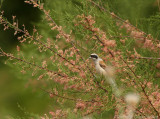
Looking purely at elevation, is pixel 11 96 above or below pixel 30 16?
below

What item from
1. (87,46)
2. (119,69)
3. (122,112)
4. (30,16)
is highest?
(30,16)

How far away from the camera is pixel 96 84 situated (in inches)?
57.7

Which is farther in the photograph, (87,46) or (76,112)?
(87,46)

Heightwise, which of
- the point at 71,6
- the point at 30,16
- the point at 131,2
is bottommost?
the point at 71,6

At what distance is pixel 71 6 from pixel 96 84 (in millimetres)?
773

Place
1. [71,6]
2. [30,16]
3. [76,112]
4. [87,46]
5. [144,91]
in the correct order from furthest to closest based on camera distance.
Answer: [30,16], [71,6], [87,46], [76,112], [144,91]

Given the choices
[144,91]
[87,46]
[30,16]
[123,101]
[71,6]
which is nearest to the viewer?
[144,91]

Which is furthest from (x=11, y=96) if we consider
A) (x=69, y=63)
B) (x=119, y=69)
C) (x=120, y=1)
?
(x=119, y=69)

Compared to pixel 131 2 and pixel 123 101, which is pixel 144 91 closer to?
pixel 123 101

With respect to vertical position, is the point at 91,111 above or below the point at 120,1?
below

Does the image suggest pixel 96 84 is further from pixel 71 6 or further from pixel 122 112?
pixel 71 6

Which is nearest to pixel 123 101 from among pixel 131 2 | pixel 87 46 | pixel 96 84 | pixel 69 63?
pixel 96 84

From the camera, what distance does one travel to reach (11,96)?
14.4 ft

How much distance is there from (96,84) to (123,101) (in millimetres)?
242
